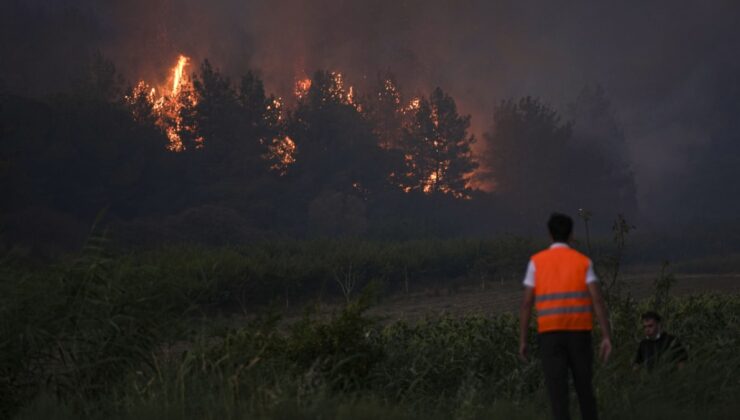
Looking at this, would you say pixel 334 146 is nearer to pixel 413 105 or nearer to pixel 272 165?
pixel 272 165

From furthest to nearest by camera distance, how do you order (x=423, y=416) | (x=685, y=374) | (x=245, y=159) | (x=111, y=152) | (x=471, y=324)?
(x=245, y=159) < (x=111, y=152) < (x=471, y=324) < (x=685, y=374) < (x=423, y=416)

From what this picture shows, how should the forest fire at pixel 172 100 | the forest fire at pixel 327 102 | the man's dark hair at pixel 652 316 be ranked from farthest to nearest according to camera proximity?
the forest fire at pixel 327 102
the forest fire at pixel 172 100
the man's dark hair at pixel 652 316

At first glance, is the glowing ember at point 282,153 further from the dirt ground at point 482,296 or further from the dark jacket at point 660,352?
the dark jacket at point 660,352

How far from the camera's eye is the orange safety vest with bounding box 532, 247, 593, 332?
802cm

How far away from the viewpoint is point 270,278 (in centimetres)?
4756

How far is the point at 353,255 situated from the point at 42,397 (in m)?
45.7

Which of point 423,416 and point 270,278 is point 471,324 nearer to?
point 423,416

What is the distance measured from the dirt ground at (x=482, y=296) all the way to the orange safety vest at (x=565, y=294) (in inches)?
1184

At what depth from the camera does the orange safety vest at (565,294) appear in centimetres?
802

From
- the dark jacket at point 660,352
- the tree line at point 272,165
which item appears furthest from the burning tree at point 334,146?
the dark jacket at point 660,352

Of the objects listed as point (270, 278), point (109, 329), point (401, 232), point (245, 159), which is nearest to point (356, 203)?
point (401, 232)

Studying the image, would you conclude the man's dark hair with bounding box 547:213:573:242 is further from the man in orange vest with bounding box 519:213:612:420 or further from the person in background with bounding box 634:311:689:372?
the person in background with bounding box 634:311:689:372

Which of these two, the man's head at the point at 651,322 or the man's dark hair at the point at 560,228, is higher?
the man's dark hair at the point at 560,228

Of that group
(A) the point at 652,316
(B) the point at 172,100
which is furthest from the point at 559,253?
(B) the point at 172,100
